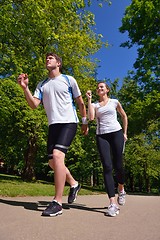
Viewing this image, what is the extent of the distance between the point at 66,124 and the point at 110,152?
38.4 inches

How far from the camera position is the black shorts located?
404 centimetres

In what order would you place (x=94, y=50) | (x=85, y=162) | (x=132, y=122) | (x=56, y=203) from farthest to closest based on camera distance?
(x=85, y=162) < (x=94, y=50) < (x=132, y=122) < (x=56, y=203)

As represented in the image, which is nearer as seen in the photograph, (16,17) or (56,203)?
(56,203)

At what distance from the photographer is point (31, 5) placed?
9375 millimetres

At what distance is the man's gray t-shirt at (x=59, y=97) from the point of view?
13.7 feet

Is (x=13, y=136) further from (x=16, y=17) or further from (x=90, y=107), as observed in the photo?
(x=90, y=107)

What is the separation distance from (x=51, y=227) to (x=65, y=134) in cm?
142

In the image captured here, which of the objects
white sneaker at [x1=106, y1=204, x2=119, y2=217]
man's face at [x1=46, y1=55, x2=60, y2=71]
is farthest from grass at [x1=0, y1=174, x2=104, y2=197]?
man's face at [x1=46, y1=55, x2=60, y2=71]

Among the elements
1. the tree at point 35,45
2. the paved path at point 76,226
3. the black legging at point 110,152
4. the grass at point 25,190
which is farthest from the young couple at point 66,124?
the tree at point 35,45

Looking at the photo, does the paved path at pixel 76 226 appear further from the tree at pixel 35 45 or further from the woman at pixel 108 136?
the tree at pixel 35 45

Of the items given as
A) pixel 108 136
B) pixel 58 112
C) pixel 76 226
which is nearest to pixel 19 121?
pixel 108 136

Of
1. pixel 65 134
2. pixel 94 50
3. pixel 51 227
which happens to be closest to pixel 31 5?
pixel 65 134

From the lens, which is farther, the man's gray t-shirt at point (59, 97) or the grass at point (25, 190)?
the grass at point (25, 190)

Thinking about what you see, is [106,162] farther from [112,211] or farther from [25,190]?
[25,190]
